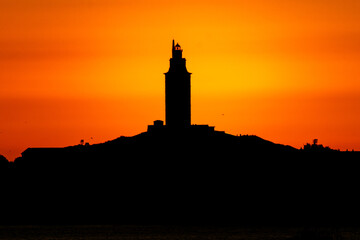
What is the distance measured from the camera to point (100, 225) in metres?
181

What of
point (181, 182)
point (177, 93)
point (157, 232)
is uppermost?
point (177, 93)

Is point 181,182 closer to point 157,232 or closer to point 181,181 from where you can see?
point 181,181

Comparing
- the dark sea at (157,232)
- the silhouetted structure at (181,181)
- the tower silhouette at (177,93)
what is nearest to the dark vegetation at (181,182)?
the silhouetted structure at (181,181)

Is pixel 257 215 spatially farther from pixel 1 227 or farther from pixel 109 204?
pixel 1 227

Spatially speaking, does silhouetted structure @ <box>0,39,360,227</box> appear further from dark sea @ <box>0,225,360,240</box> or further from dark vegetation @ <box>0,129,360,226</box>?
dark sea @ <box>0,225,360,240</box>

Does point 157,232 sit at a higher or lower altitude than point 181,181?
lower

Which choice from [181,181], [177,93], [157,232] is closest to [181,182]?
[181,181]

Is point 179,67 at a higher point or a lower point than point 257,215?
higher

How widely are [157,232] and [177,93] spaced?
17.2 metres

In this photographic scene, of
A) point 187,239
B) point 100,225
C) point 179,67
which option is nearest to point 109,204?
point 100,225

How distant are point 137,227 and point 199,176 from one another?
19.1m

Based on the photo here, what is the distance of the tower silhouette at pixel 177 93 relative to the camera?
17662 centimetres

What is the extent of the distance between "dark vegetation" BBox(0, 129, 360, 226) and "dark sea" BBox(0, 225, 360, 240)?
30.5ft

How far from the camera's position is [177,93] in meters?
178
